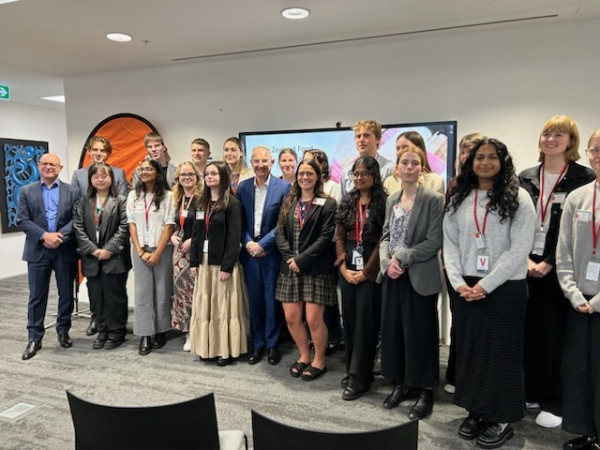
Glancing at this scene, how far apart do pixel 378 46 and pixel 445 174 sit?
4.59ft

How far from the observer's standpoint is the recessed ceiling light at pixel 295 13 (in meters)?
3.36

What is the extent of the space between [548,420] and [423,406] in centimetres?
70

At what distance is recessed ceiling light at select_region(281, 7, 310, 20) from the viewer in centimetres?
336

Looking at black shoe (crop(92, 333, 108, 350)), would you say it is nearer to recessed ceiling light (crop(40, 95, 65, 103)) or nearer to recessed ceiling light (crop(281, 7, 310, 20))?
recessed ceiling light (crop(281, 7, 310, 20))

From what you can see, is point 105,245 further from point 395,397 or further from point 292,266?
point 395,397

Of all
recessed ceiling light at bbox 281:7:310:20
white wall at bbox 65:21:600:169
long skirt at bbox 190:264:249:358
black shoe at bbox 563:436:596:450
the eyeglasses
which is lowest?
black shoe at bbox 563:436:596:450

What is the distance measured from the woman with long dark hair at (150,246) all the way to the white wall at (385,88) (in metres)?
1.47

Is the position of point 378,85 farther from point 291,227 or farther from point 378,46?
point 291,227

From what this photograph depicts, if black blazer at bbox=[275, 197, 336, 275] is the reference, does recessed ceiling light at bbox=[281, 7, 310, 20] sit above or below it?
above

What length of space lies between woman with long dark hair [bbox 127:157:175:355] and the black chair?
2.41 m

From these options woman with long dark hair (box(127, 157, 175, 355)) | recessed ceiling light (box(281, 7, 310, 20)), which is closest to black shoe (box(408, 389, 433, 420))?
woman with long dark hair (box(127, 157, 175, 355))

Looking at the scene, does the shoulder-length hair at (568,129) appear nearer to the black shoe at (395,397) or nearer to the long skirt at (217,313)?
the black shoe at (395,397)

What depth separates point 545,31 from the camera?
377 cm

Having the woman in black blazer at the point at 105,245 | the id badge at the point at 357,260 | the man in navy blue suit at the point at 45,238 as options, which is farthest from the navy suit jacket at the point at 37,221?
the id badge at the point at 357,260
